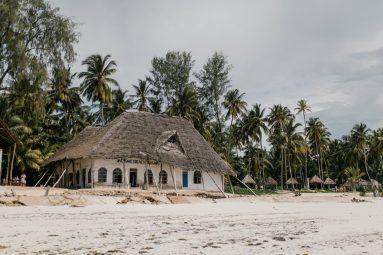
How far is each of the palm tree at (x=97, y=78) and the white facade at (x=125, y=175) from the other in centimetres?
988

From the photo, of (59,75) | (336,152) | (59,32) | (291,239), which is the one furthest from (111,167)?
(336,152)

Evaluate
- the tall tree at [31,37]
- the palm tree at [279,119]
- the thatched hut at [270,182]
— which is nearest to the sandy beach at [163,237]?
the tall tree at [31,37]

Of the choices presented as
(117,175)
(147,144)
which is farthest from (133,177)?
(147,144)

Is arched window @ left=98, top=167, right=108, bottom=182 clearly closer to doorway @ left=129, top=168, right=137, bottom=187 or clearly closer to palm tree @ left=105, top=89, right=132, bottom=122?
doorway @ left=129, top=168, right=137, bottom=187

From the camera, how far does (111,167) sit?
97.3 feet

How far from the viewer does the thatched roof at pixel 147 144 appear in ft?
97.1

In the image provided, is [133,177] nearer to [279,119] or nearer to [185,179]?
[185,179]

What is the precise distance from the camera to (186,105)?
43.4 m

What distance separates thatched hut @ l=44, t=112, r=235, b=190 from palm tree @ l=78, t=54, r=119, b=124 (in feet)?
23.7

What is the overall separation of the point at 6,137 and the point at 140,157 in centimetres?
899

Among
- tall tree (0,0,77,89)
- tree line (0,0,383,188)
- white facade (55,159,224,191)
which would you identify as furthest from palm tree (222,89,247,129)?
tall tree (0,0,77,89)

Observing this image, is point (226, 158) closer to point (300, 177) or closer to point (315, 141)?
point (315, 141)

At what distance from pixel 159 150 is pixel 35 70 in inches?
467

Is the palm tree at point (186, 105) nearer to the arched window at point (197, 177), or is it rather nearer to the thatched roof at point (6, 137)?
the arched window at point (197, 177)
